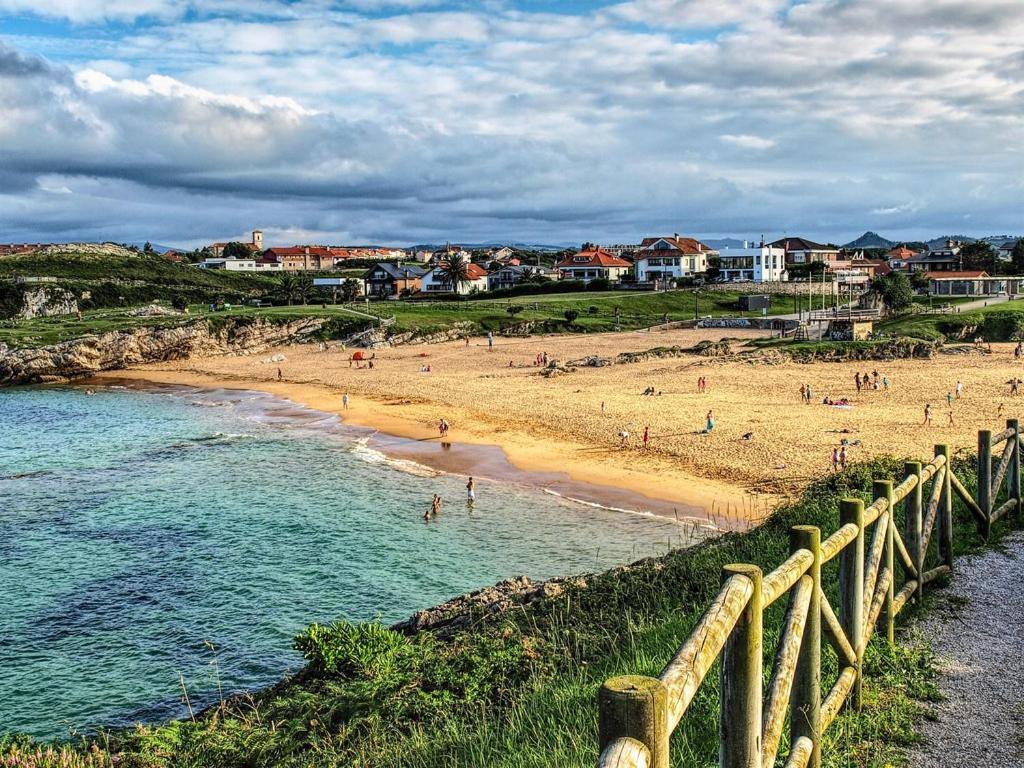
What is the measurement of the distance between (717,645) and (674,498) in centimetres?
2445

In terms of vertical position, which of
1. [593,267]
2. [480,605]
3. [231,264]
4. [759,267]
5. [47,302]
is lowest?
[480,605]

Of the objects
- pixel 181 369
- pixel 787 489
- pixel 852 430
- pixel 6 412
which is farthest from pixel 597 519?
pixel 181 369

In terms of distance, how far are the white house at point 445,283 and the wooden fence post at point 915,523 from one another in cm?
11194

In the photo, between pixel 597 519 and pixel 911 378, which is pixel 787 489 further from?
pixel 911 378

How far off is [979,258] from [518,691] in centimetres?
14702

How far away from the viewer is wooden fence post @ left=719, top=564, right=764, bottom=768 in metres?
4.43

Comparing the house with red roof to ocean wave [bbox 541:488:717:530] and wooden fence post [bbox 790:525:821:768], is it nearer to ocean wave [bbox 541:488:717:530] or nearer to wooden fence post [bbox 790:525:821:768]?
ocean wave [bbox 541:488:717:530]

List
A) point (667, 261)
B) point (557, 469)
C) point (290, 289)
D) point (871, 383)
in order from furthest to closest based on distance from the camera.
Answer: point (667, 261) < point (290, 289) < point (871, 383) < point (557, 469)

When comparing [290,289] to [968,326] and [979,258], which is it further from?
[979,258]

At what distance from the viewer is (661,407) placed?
143ft

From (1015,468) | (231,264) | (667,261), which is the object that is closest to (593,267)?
(667,261)

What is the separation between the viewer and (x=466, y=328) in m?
88.4

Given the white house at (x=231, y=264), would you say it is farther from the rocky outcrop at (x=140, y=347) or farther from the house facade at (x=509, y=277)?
the rocky outcrop at (x=140, y=347)

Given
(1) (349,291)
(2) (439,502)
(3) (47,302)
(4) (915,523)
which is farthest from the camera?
(1) (349,291)
